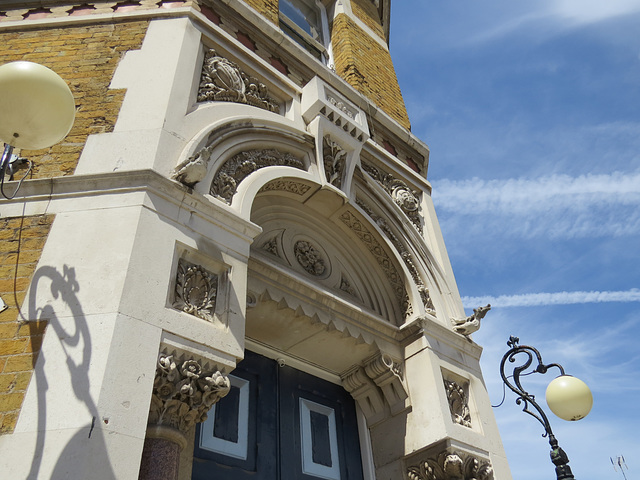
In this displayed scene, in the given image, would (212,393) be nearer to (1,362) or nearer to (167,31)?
(1,362)

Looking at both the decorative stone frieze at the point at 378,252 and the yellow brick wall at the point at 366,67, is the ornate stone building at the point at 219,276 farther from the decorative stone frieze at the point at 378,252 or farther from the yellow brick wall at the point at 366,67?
the yellow brick wall at the point at 366,67

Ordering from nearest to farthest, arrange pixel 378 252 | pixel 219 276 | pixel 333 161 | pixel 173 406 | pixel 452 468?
1. pixel 173 406
2. pixel 219 276
3. pixel 452 468
4. pixel 333 161
5. pixel 378 252

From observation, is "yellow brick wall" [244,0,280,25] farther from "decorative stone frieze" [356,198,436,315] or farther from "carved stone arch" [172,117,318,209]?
"decorative stone frieze" [356,198,436,315]

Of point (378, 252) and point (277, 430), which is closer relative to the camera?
point (277, 430)

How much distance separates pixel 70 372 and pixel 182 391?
68 cm

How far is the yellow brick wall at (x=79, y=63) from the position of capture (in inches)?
186

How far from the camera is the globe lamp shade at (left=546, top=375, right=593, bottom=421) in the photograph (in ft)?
18.8

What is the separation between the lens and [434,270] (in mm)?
7047

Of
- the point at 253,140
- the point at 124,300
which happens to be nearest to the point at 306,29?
the point at 253,140

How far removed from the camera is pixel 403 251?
23.0 ft

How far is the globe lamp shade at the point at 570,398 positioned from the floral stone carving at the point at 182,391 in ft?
12.2

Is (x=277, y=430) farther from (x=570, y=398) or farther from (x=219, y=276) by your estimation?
(x=570, y=398)

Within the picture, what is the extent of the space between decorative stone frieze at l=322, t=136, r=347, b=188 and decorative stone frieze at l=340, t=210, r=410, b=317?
0.42m

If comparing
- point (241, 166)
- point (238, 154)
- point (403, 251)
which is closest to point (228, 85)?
point (238, 154)
